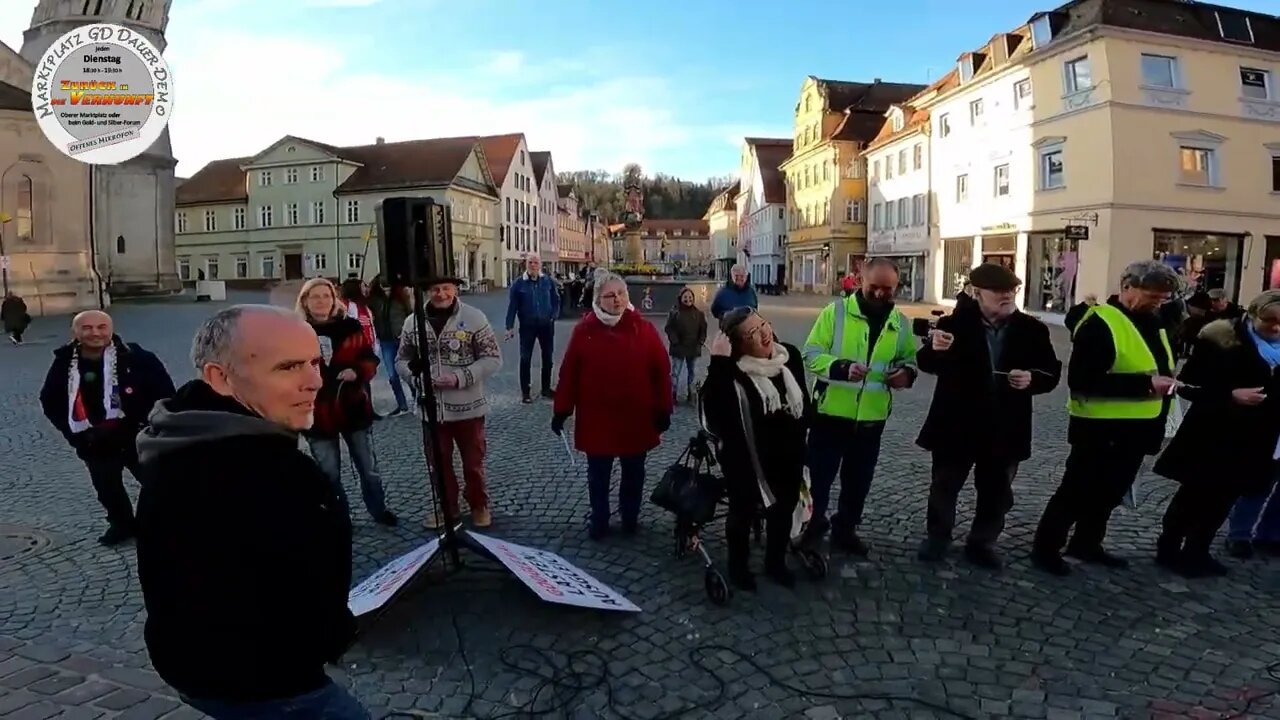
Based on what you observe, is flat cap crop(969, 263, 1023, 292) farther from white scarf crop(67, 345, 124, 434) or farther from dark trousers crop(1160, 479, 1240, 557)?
white scarf crop(67, 345, 124, 434)

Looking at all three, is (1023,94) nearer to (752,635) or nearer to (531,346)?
(531,346)

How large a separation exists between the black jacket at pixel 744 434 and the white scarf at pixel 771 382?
1.0 inches

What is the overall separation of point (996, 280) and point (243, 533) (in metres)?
4.06

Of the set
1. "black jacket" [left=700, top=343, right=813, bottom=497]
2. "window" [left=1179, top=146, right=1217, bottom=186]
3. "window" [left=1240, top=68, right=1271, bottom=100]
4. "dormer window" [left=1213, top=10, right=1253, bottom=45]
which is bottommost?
"black jacket" [left=700, top=343, right=813, bottom=497]

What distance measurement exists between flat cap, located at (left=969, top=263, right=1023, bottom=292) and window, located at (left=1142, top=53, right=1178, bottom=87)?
1023 inches

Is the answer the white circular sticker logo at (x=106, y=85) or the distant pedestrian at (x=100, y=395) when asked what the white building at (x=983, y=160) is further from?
the distant pedestrian at (x=100, y=395)

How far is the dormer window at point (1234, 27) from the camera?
86.6 ft

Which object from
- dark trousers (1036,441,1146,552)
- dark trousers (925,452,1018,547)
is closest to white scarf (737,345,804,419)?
dark trousers (925,452,1018,547)

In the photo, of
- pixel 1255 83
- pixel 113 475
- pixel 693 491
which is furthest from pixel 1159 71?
pixel 113 475

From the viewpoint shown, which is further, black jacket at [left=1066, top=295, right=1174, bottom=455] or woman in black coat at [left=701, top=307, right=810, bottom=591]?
black jacket at [left=1066, top=295, right=1174, bottom=455]

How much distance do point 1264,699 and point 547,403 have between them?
8.31 metres

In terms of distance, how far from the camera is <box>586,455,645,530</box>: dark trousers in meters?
5.30

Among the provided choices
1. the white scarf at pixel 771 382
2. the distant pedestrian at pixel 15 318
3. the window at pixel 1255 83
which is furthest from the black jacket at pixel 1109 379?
the window at pixel 1255 83

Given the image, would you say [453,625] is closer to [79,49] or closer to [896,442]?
[896,442]
